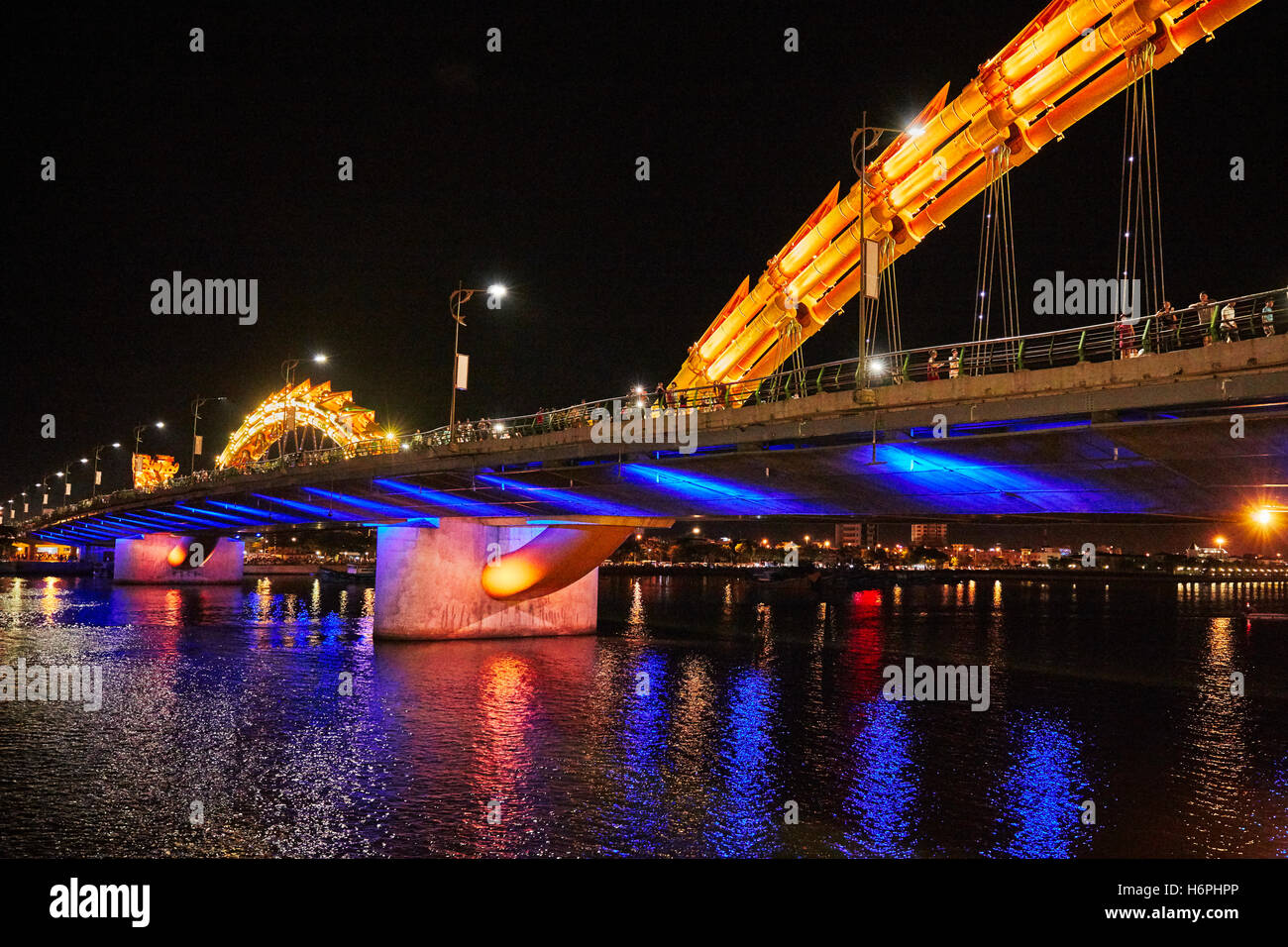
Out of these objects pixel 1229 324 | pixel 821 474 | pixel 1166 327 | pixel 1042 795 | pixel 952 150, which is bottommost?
pixel 1042 795

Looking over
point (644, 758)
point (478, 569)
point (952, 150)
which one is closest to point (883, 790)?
point (644, 758)

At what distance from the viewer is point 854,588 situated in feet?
427

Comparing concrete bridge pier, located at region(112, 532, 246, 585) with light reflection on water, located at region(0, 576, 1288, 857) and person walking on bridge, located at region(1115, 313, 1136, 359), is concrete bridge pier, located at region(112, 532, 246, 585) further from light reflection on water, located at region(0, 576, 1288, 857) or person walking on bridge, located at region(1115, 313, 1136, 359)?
person walking on bridge, located at region(1115, 313, 1136, 359)

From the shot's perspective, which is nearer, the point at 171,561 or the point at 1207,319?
the point at 1207,319

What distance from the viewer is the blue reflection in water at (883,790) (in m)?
15.3

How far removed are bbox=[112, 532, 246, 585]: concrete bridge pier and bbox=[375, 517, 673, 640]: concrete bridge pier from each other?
6060cm

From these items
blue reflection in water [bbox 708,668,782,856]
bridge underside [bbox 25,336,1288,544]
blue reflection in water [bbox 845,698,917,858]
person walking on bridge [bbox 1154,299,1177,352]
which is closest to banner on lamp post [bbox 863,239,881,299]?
bridge underside [bbox 25,336,1288,544]

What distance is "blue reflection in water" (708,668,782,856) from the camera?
15438mm

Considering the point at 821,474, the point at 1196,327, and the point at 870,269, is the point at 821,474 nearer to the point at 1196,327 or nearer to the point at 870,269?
the point at 870,269

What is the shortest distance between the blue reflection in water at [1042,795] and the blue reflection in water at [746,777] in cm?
364

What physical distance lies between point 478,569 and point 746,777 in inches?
1003

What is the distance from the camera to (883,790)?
60.2ft

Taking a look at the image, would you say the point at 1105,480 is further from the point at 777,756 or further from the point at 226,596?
the point at 226,596
